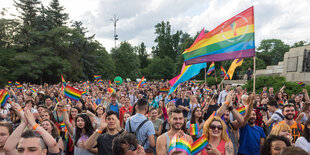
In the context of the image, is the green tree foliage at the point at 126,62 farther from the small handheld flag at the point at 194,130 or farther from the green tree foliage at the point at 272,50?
the small handheld flag at the point at 194,130

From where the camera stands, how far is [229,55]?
5328 millimetres

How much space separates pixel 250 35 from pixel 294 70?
17436 millimetres

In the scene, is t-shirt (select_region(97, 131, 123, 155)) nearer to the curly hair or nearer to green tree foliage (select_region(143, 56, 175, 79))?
the curly hair

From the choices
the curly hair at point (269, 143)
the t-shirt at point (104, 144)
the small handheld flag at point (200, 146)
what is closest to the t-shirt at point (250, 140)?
the curly hair at point (269, 143)

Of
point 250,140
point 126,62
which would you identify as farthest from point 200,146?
point 126,62

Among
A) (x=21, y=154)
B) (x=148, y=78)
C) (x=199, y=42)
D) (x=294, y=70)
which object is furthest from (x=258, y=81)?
(x=148, y=78)

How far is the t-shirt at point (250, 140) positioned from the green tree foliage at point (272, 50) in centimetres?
6915

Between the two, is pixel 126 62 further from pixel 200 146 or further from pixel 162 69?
pixel 200 146

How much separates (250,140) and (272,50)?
3364 inches

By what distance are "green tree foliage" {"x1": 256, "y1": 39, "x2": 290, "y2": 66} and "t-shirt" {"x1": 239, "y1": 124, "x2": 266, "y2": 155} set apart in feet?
227

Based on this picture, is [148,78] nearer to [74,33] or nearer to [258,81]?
[74,33]

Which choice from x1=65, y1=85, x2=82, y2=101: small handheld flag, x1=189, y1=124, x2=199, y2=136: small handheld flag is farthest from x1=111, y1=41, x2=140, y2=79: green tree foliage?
x1=189, y1=124, x2=199, y2=136: small handheld flag

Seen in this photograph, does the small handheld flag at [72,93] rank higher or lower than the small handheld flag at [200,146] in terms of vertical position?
higher

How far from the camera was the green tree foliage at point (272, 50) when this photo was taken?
220 feet
